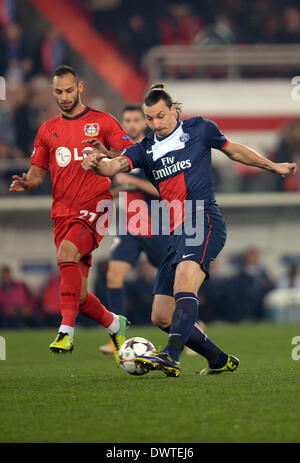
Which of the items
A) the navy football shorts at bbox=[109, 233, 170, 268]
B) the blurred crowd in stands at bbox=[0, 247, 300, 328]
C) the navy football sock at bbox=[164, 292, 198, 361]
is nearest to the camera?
the navy football sock at bbox=[164, 292, 198, 361]

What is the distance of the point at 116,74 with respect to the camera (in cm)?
2034

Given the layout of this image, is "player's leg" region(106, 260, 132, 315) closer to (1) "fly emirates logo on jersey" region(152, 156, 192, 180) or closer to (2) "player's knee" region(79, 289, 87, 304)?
(2) "player's knee" region(79, 289, 87, 304)

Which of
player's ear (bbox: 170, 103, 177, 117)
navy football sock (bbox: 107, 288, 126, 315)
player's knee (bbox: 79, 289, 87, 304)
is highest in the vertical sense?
player's ear (bbox: 170, 103, 177, 117)

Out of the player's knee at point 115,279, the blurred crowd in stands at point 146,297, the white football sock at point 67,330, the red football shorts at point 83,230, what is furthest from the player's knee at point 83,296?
the blurred crowd in stands at point 146,297

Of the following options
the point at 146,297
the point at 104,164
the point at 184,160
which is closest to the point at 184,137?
the point at 184,160

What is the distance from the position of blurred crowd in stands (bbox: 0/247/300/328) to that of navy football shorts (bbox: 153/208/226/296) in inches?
392

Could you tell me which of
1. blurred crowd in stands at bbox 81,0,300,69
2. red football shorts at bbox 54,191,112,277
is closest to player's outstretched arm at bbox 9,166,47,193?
red football shorts at bbox 54,191,112,277

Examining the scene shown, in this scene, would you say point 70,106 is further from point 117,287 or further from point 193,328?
point 117,287

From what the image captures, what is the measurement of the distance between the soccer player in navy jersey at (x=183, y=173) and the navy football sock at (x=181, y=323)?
Answer: 0.10 m

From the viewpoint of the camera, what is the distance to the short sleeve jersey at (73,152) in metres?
7.79

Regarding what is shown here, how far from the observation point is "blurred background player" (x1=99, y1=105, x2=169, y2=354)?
31.7ft

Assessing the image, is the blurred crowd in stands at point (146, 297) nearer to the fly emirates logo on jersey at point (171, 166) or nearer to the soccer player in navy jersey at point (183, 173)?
the soccer player in navy jersey at point (183, 173)

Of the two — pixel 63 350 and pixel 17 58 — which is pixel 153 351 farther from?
pixel 17 58

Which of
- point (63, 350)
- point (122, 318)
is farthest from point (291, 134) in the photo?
point (63, 350)
